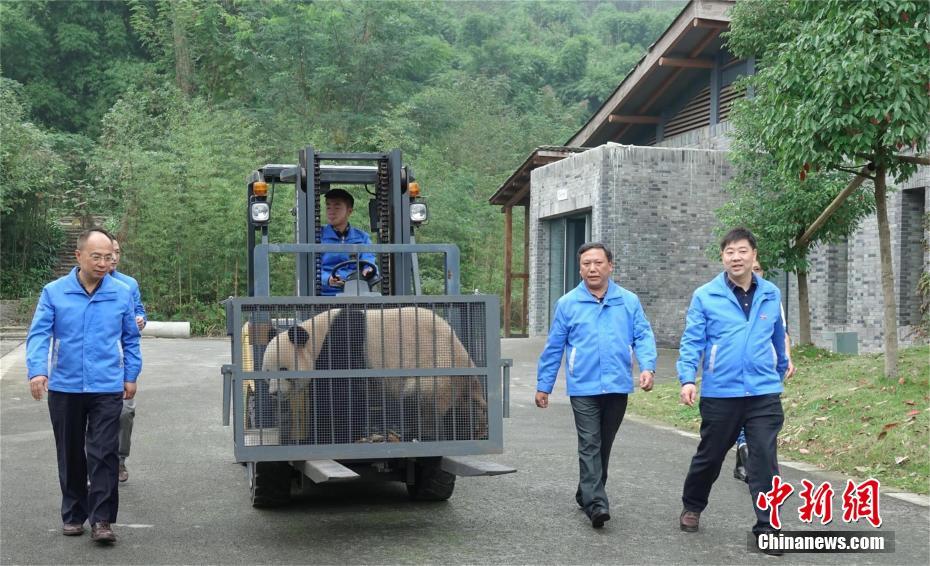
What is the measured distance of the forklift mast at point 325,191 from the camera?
25.7 feet

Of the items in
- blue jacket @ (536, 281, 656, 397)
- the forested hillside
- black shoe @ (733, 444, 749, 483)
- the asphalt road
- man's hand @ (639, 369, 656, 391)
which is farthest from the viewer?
the forested hillside

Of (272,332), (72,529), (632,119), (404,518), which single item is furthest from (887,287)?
(632,119)

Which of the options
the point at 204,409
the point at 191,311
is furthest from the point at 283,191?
the point at 204,409

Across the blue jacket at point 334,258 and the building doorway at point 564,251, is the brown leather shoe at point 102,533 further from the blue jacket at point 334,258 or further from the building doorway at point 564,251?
the building doorway at point 564,251

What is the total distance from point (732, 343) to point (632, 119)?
21.0m

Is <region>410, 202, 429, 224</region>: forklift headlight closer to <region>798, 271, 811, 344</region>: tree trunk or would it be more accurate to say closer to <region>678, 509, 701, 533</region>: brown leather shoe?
<region>678, 509, 701, 533</region>: brown leather shoe

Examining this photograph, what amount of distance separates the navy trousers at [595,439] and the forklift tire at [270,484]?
1956mm

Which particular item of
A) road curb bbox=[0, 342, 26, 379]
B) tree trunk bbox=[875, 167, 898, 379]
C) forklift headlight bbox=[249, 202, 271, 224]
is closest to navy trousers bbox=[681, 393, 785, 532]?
forklift headlight bbox=[249, 202, 271, 224]

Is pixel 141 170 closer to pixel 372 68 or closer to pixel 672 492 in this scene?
pixel 372 68

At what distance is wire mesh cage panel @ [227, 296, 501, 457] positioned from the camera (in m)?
6.34

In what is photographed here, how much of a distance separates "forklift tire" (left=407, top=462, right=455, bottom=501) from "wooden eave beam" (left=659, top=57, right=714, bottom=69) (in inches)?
714

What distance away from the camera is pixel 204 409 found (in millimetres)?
13062

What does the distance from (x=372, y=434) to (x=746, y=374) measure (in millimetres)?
2262

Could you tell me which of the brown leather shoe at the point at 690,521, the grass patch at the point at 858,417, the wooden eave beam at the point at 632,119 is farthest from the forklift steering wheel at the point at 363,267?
the wooden eave beam at the point at 632,119
